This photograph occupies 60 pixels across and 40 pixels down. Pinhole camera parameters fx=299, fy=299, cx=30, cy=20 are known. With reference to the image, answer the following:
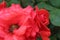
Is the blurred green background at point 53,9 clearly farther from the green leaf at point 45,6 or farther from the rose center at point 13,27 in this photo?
the rose center at point 13,27

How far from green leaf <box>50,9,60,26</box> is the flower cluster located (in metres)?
0.24

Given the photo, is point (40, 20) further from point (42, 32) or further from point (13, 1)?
point (13, 1)

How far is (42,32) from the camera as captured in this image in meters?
1.18

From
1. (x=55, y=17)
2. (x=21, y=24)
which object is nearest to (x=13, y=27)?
(x=21, y=24)

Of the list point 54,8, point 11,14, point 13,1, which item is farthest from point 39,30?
point 13,1

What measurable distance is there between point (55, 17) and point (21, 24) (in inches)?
14.7

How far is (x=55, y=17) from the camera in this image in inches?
56.7

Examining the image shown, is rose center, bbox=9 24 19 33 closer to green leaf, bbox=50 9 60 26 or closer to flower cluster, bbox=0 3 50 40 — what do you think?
flower cluster, bbox=0 3 50 40

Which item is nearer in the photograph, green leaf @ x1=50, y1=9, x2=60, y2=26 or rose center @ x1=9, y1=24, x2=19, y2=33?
rose center @ x1=9, y1=24, x2=19, y2=33

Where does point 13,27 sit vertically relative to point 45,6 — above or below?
above

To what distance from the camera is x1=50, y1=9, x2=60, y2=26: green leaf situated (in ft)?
4.64

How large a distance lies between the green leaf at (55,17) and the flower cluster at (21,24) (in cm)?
24

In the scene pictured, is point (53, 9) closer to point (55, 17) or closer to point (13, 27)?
point (55, 17)

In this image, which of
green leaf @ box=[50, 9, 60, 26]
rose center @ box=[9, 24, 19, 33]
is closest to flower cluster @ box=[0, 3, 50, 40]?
rose center @ box=[9, 24, 19, 33]
